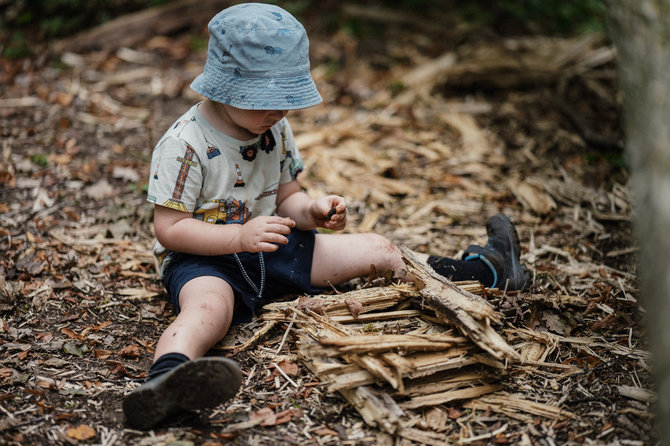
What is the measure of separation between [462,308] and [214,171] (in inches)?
46.7

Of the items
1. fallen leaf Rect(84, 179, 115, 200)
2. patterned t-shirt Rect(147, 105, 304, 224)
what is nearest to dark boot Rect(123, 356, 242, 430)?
patterned t-shirt Rect(147, 105, 304, 224)

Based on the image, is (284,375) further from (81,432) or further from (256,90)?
(256,90)

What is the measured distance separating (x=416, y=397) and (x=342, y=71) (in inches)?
173

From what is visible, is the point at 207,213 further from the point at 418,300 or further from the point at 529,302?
the point at 529,302

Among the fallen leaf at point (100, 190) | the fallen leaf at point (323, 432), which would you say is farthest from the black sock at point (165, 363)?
the fallen leaf at point (100, 190)

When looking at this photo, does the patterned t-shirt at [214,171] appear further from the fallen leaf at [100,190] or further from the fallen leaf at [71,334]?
the fallen leaf at [100,190]

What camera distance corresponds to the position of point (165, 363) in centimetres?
222

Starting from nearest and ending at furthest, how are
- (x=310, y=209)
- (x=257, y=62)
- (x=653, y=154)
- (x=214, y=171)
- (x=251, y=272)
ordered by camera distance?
(x=653, y=154), (x=257, y=62), (x=214, y=171), (x=251, y=272), (x=310, y=209)

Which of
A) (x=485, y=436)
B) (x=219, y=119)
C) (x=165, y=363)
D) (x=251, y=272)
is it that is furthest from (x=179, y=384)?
(x=219, y=119)

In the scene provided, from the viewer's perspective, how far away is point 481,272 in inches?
118

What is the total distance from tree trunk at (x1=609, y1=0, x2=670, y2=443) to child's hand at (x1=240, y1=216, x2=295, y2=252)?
1.27 m

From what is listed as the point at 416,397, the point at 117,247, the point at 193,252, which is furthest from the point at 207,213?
the point at 416,397

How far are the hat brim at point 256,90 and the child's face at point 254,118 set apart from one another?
0.12 meters

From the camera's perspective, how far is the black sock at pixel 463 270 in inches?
117
